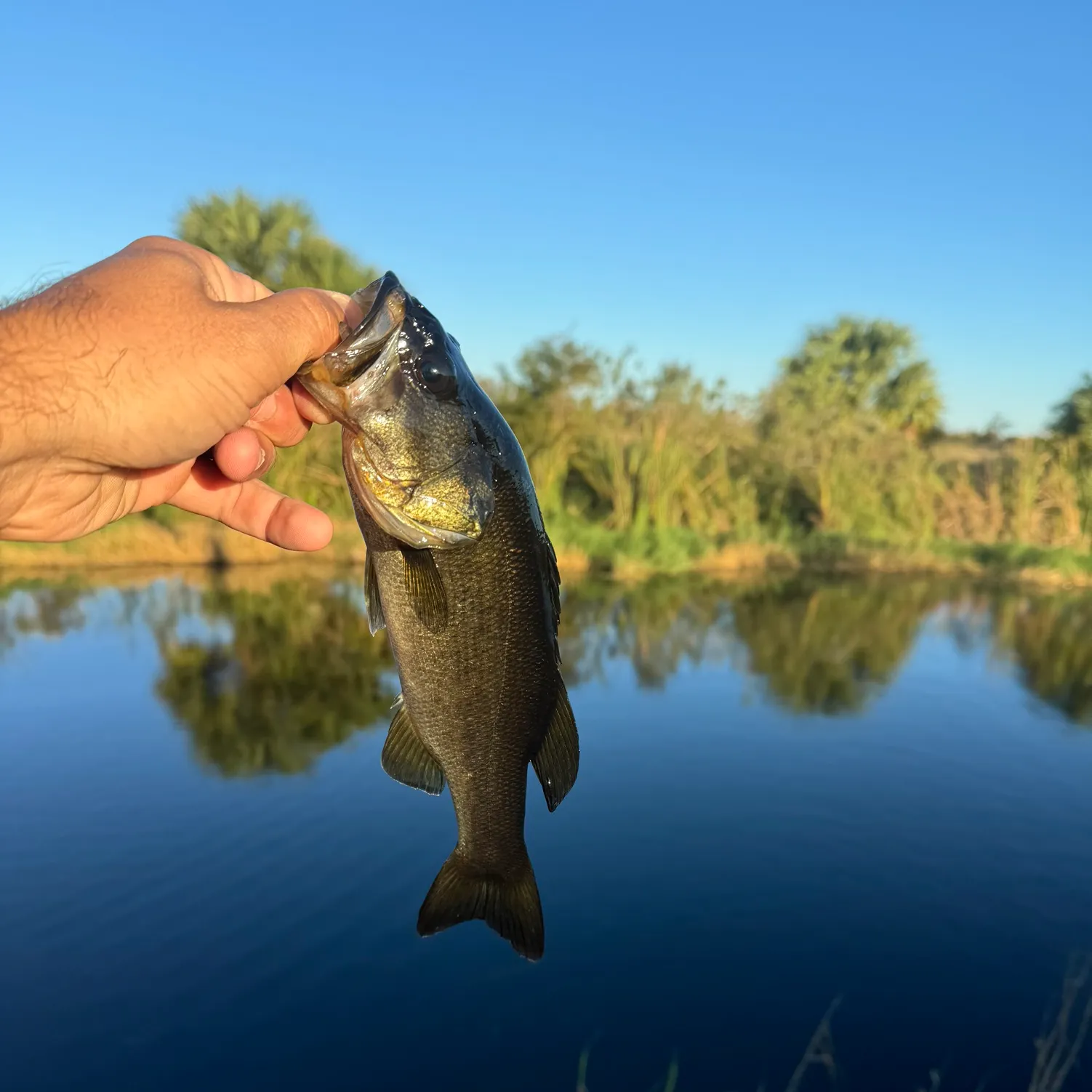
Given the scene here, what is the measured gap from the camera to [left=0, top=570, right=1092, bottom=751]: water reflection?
34.6 feet

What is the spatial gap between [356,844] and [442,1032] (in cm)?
227

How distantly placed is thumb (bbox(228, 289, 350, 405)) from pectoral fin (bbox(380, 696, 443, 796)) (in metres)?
0.90

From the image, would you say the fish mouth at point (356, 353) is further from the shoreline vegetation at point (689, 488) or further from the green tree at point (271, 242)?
the green tree at point (271, 242)

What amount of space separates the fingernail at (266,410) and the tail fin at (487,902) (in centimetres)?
139

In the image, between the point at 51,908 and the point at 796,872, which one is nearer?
the point at 51,908

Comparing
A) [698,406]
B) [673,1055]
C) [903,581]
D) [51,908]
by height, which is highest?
[698,406]

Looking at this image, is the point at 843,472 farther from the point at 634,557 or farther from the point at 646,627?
the point at 646,627

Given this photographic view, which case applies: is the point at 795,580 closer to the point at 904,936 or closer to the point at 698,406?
the point at 698,406

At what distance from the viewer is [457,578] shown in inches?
81.4

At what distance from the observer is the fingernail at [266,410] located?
8.20 feet

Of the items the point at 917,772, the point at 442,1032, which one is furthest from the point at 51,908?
the point at 917,772

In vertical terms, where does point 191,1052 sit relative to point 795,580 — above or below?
below

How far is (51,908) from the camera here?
6.18m

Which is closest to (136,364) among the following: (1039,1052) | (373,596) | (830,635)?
(373,596)
